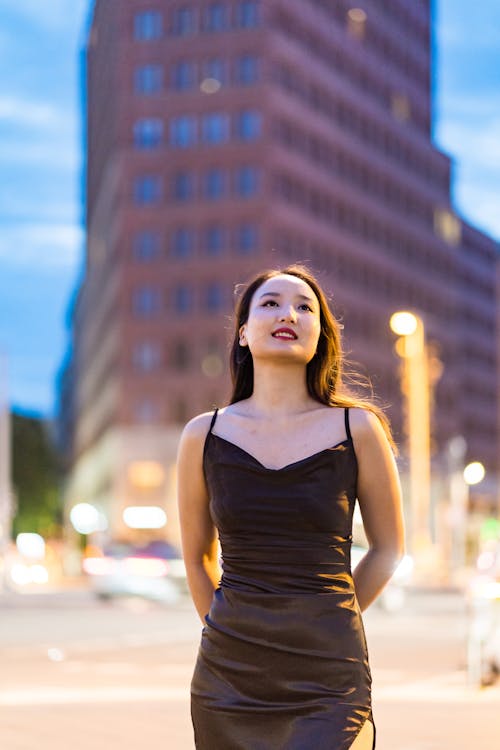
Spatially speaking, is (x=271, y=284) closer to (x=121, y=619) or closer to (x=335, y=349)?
(x=335, y=349)

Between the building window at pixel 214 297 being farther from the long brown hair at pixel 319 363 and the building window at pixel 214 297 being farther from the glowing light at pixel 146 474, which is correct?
the long brown hair at pixel 319 363

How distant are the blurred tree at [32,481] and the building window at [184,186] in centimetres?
2182

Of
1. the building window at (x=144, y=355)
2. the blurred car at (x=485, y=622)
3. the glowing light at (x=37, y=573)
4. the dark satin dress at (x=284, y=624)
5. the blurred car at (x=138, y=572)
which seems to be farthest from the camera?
the building window at (x=144, y=355)

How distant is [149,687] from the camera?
15.6 metres

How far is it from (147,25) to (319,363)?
343 ft

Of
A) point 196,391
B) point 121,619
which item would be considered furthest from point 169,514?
point 121,619

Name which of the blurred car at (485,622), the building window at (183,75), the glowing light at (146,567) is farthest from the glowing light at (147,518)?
the blurred car at (485,622)

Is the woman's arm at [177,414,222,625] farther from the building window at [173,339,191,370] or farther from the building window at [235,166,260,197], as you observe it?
the building window at [173,339,191,370]

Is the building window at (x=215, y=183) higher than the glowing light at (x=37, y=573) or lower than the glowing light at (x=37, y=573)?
higher

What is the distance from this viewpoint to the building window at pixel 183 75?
10562 centimetres

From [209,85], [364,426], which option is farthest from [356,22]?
[364,426]

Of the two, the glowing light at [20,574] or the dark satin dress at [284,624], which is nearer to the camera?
the dark satin dress at [284,624]

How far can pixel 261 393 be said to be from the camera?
173 inches

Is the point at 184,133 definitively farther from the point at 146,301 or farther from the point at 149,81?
the point at 146,301
